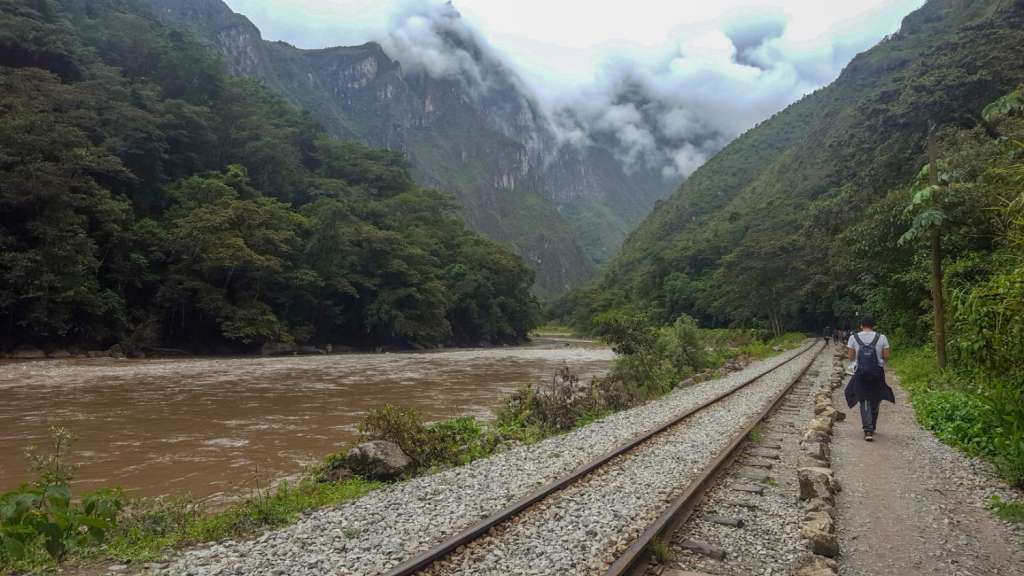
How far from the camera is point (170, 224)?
3681 centimetres

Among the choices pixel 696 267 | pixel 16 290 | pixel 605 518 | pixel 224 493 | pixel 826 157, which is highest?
pixel 826 157

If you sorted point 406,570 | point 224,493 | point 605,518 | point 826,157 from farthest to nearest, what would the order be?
point 826,157
point 224,493
point 605,518
point 406,570

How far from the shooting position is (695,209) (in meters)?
124

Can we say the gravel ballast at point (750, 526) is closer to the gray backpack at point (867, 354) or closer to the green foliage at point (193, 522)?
the gray backpack at point (867, 354)

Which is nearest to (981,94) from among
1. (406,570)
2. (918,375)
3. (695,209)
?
(918,375)

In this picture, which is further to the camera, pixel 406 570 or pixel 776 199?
pixel 776 199

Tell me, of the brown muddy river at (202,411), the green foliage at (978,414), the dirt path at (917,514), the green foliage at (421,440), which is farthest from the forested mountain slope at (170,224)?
the green foliage at (978,414)

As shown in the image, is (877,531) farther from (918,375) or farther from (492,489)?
(918,375)

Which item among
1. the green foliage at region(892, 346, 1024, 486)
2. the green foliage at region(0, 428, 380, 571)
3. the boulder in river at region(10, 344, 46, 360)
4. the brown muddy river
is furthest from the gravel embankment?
the boulder in river at region(10, 344, 46, 360)

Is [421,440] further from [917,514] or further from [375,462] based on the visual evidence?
[917,514]

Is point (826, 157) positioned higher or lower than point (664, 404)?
higher

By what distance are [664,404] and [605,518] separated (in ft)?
32.6

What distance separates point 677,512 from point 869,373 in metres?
5.17

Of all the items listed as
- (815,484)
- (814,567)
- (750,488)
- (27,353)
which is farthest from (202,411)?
(27,353)
